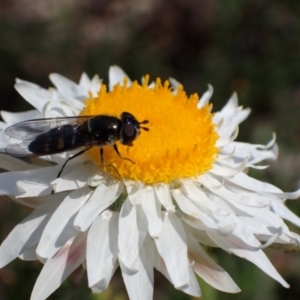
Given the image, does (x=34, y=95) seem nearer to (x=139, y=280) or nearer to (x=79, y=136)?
(x=79, y=136)

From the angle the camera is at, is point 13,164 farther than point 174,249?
Yes

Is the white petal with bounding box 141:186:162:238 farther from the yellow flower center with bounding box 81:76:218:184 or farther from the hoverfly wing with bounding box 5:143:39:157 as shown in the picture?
the hoverfly wing with bounding box 5:143:39:157

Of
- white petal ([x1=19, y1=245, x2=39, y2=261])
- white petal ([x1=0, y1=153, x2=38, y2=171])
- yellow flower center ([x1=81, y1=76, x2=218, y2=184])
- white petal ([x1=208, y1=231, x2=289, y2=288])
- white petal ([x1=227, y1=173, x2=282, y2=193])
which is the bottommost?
white petal ([x1=19, y1=245, x2=39, y2=261])

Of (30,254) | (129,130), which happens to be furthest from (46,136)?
(30,254)

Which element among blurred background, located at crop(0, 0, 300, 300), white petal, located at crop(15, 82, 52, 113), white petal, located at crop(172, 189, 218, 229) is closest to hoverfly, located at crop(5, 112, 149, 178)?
white petal, located at crop(172, 189, 218, 229)

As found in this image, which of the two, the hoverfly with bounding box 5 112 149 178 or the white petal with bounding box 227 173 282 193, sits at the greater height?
the hoverfly with bounding box 5 112 149 178
